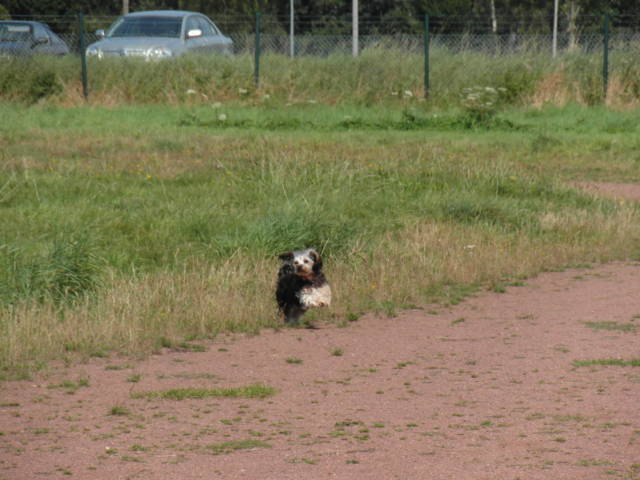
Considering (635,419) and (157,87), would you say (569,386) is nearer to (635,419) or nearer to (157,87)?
(635,419)

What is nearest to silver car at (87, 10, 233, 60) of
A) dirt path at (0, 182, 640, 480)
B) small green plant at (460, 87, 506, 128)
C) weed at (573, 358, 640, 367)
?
small green plant at (460, 87, 506, 128)

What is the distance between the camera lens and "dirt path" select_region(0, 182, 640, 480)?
5027 mm

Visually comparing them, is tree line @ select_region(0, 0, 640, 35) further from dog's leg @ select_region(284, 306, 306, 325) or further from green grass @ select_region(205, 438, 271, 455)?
Result: green grass @ select_region(205, 438, 271, 455)

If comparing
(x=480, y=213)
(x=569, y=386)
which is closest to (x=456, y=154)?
(x=480, y=213)

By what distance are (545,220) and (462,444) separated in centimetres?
685

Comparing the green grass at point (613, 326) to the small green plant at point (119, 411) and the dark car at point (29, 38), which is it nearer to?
the small green plant at point (119, 411)

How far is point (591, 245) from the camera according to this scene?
1120 cm

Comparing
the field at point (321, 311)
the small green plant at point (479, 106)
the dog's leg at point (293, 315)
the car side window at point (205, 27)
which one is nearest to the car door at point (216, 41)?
the car side window at point (205, 27)

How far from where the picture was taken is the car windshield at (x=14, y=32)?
27.7 meters

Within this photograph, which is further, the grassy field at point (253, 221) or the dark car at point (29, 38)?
the dark car at point (29, 38)

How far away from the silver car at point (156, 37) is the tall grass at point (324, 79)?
0.76m

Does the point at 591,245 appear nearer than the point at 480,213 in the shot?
Yes

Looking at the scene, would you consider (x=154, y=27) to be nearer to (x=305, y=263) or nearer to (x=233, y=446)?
(x=305, y=263)

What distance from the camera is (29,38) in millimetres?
28250
